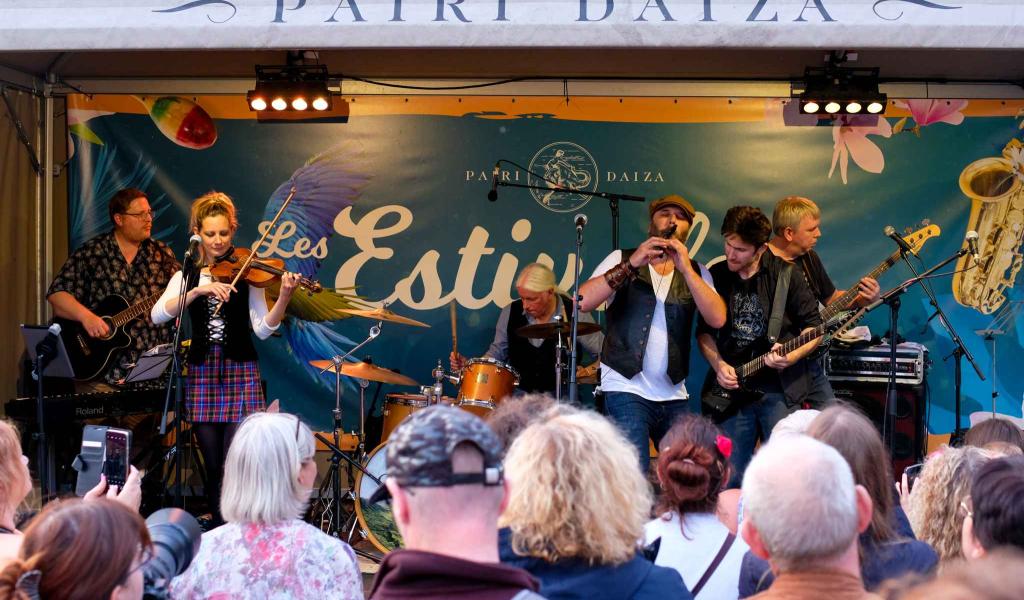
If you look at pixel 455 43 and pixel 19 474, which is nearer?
pixel 19 474

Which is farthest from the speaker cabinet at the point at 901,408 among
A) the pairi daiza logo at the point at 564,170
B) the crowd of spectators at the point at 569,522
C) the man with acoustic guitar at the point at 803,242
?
the crowd of spectators at the point at 569,522

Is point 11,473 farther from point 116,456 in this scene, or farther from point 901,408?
point 901,408

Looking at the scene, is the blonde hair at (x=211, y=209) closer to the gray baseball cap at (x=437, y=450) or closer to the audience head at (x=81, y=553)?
the audience head at (x=81, y=553)

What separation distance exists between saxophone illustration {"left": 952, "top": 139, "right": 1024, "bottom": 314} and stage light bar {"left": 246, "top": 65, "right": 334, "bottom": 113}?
398 centimetres

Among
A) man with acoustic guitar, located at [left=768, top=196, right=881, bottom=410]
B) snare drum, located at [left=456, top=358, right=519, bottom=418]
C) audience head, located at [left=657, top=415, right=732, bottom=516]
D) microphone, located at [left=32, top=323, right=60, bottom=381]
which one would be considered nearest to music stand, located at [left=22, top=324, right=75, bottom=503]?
microphone, located at [left=32, top=323, right=60, bottom=381]

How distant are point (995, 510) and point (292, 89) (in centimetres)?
496

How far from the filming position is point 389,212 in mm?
6938

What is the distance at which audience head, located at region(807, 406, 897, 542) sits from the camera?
2609 mm

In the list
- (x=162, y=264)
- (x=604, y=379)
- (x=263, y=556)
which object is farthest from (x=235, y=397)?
(x=263, y=556)

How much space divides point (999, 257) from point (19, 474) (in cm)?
581

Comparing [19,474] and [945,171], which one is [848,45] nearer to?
[945,171]

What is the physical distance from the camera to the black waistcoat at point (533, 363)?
6637 millimetres

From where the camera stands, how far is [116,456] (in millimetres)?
3223

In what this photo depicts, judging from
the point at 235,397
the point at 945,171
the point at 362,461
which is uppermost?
the point at 945,171
